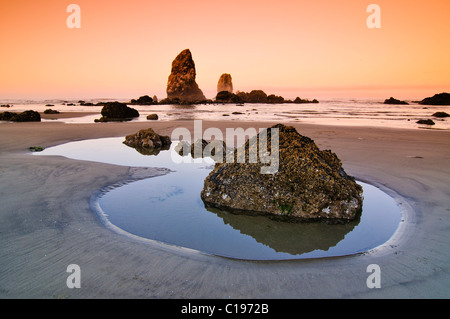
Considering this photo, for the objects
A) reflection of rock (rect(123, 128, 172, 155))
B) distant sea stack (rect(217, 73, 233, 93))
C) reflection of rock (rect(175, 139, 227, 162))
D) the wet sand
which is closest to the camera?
the wet sand

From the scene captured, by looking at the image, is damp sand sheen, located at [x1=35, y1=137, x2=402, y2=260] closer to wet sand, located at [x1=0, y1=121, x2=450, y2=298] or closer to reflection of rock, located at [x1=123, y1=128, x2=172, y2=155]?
wet sand, located at [x1=0, y1=121, x2=450, y2=298]

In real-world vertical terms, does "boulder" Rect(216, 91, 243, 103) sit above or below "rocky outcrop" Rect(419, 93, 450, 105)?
above

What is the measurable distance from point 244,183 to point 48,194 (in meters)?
3.32

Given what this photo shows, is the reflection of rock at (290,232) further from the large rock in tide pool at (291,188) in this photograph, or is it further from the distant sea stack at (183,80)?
the distant sea stack at (183,80)

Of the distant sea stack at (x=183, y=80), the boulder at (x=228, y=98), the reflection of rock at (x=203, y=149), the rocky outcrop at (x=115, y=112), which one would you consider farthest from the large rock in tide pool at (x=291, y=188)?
the distant sea stack at (x=183, y=80)

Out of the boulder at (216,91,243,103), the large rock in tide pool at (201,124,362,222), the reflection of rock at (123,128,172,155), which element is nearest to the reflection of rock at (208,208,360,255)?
the large rock in tide pool at (201,124,362,222)

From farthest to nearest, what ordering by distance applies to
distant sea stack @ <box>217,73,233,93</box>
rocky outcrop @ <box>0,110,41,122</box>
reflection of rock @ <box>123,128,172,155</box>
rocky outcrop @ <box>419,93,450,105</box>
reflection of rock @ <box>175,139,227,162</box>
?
distant sea stack @ <box>217,73,233,93</box>
rocky outcrop @ <box>419,93,450,105</box>
rocky outcrop @ <box>0,110,41,122</box>
reflection of rock @ <box>123,128,172,155</box>
reflection of rock @ <box>175,139,227,162</box>

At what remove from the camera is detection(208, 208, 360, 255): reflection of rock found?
330 centimetres

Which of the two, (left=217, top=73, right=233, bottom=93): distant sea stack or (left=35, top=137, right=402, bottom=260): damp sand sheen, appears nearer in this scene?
(left=35, top=137, right=402, bottom=260): damp sand sheen

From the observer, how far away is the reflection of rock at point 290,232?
3.30 metres

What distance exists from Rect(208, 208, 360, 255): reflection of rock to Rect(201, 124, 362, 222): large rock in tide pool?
18cm

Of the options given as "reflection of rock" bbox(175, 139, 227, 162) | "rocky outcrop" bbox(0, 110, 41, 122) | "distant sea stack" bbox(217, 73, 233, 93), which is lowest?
"reflection of rock" bbox(175, 139, 227, 162)

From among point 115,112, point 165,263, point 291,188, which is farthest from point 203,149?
point 115,112
